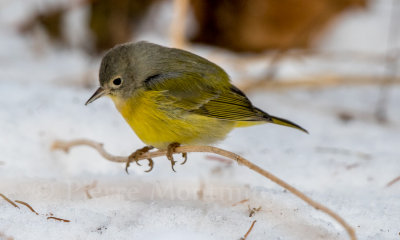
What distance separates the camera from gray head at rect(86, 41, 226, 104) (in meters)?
3.78

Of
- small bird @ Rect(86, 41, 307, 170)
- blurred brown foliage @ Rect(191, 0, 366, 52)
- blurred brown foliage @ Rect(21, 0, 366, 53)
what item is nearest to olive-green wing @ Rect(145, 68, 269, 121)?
small bird @ Rect(86, 41, 307, 170)

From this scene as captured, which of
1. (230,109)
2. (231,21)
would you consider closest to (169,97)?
(230,109)

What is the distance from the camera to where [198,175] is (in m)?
3.94

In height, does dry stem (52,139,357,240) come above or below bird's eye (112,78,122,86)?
below

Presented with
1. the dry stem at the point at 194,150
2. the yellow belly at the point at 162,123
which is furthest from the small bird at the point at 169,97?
the dry stem at the point at 194,150

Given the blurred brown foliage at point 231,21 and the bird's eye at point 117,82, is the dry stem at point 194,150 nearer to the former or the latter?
the bird's eye at point 117,82

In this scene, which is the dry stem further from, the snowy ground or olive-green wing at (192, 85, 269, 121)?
olive-green wing at (192, 85, 269, 121)

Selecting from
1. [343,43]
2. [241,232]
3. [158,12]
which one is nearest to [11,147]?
[241,232]

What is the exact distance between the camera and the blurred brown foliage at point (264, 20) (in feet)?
25.2

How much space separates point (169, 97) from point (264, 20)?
4.41 meters

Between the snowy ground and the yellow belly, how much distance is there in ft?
1.06

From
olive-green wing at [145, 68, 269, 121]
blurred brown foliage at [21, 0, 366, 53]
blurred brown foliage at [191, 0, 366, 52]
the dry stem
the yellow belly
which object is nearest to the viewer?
the dry stem

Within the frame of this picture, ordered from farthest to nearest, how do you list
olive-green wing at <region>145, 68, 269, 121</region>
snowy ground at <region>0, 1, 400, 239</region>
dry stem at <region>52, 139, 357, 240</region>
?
olive-green wing at <region>145, 68, 269, 121</region> → snowy ground at <region>0, 1, 400, 239</region> → dry stem at <region>52, 139, 357, 240</region>

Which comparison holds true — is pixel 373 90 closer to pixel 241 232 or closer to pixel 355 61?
pixel 355 61
